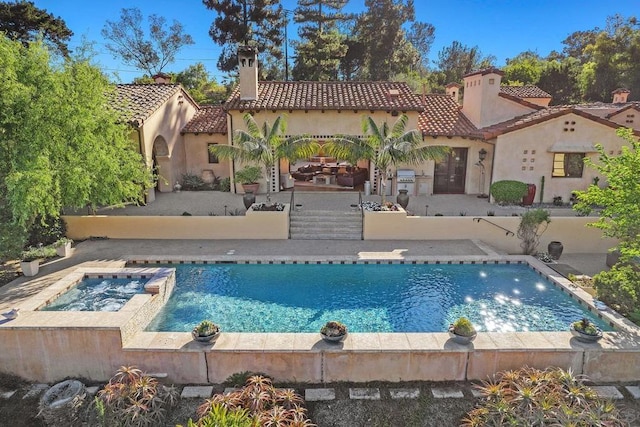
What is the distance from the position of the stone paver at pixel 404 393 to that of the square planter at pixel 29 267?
486 inches

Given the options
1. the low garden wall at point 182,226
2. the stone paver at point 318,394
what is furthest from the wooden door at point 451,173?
the stone paver at point 318,394

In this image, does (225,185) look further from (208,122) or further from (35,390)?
(35,390)

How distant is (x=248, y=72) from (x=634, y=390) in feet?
70.6

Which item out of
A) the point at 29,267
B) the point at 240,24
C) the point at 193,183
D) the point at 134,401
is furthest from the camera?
the point at 240,24

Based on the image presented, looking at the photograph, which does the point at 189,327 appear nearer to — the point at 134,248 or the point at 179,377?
the point at 179,377

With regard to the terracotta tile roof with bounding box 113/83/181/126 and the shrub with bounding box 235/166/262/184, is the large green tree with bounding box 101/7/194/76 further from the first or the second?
the shrub with bounding box 235/166/262/184

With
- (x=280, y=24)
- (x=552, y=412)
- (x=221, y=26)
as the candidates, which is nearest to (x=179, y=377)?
(x=552, y=412)

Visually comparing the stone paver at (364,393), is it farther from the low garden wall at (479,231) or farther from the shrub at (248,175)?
the shrub at (248,175)

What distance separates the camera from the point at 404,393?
348 inches

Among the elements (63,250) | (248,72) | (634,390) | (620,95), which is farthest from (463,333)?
(620,95)

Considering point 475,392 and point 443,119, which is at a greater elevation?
point 443,119

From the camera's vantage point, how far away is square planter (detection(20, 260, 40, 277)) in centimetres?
1370

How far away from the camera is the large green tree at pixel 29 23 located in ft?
108

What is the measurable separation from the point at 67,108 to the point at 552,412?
15.1 m
